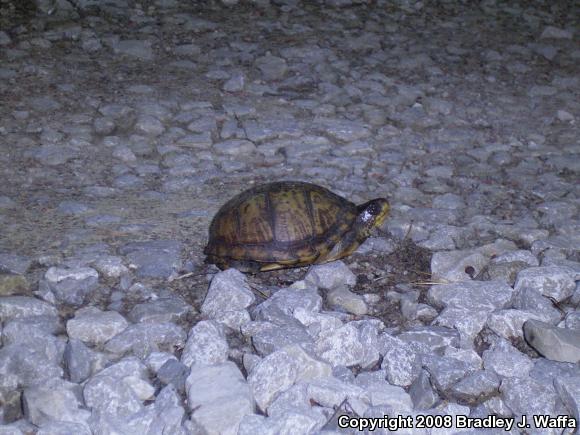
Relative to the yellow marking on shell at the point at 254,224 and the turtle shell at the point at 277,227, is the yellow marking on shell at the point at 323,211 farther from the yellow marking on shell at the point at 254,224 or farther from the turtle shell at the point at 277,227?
the yellow marking on shell at the point at 254,224

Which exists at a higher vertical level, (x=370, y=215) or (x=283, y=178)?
(x=370, y=215)

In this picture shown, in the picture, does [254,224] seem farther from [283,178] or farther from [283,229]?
[283,178]

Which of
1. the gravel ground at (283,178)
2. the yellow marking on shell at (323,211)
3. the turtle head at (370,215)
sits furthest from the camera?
the turtle head at (370,215)

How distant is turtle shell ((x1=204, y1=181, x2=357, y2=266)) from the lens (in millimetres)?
4125

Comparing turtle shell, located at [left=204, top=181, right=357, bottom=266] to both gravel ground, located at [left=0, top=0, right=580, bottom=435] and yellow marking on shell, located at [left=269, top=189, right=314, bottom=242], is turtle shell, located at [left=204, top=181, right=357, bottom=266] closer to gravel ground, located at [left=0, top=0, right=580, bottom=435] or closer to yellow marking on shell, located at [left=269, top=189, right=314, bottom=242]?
yellow marking on shell, located at [left=269, top=189, right=314, bottom=242]

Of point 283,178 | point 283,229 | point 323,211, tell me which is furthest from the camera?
point 283,178

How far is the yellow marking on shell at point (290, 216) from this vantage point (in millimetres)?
4160

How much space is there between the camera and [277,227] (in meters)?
4.16

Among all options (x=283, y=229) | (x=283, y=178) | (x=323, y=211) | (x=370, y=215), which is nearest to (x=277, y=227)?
(x=283, y=229)

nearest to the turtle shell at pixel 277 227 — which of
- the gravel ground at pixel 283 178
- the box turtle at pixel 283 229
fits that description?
the box turtle at pixel 283 229

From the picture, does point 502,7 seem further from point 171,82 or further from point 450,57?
point 171,82

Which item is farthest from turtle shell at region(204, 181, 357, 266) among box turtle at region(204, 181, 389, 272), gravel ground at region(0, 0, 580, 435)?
gravel ground at region(0, 0, 580, 435)

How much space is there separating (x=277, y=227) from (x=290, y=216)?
11 centimetres

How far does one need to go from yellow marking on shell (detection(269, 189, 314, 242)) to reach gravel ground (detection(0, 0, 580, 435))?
25cm
